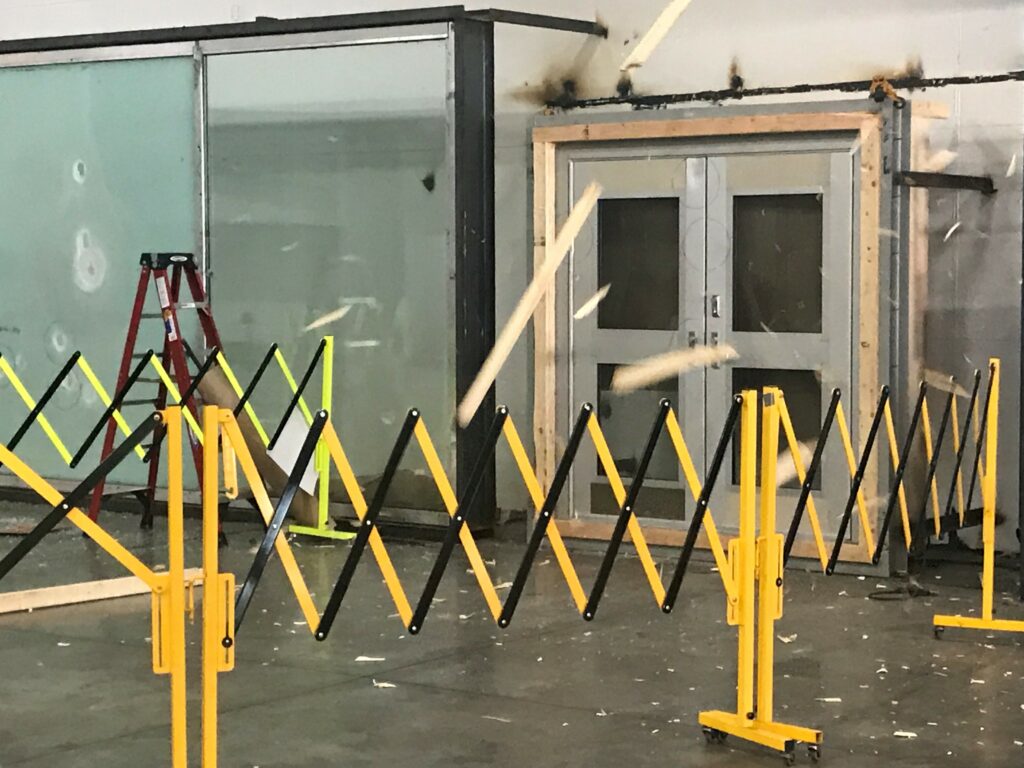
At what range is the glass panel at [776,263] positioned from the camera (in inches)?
351

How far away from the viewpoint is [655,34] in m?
9.97

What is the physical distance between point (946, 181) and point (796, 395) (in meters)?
1.35

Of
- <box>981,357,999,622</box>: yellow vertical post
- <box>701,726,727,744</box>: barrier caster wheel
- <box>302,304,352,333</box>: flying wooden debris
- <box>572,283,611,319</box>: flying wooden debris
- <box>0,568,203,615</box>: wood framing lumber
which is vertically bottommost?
<box>701,726,727,744</box>: barrier caster wheel

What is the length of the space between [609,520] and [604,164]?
1980 mm

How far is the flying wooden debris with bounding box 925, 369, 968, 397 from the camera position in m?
9.03

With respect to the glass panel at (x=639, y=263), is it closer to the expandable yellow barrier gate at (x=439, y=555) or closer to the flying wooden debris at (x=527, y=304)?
the flying wooden debris at (x=527, y=304)

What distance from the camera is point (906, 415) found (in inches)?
345

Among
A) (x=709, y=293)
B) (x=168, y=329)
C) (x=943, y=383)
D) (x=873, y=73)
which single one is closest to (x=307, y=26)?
(x=168, y=329)

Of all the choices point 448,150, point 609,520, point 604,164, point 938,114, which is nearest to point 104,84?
point 448,150

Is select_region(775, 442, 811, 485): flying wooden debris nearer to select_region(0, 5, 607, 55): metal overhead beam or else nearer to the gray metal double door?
the gray metal double door

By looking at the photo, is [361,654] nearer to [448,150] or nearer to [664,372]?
[664,372]

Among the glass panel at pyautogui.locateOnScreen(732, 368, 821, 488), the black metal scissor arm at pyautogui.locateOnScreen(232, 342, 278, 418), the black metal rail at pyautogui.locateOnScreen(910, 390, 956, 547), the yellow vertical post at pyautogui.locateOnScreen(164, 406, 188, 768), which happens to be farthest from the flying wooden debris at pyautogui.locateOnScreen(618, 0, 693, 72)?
the yellow vertical post at pyautogui.locateOnScreen(164, 406, 188, 768)

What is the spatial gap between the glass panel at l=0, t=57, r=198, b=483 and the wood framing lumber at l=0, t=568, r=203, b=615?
2.96 metres

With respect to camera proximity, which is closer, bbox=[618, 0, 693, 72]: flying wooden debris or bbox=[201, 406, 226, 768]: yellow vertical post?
bbox=[201, 406, 226, 768]: yellow vertical post
